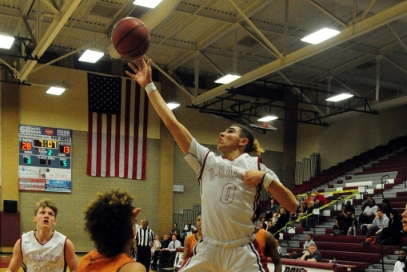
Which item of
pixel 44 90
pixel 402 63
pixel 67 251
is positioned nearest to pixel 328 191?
pixel 402 63

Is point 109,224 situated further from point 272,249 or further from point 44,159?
point 44,159

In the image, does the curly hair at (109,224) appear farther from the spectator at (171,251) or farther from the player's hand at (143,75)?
the spectator at (171,251)

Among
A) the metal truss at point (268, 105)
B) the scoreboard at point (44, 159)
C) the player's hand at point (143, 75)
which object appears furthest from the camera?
the metal truss at point (268, 105)

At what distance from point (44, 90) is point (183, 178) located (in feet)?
22.1

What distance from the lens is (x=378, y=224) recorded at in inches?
567

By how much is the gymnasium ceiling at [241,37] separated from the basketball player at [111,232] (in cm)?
1047

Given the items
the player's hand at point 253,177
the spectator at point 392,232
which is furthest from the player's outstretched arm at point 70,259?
the spectator at point 392,232

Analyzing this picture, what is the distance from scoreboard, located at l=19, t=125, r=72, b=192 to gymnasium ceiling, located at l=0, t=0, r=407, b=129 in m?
2.10

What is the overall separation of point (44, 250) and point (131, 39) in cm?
216

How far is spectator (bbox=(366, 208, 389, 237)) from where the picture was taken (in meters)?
14.3

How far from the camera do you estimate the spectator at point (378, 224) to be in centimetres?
1426

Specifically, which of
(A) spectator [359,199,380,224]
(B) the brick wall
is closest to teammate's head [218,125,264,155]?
(A) spectator [359,199,380,224]

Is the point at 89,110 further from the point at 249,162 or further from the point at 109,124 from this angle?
the point at 249,162

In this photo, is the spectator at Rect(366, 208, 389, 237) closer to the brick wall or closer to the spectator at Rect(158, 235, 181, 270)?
the spectator at Rect(158, 235, 181, 270)
